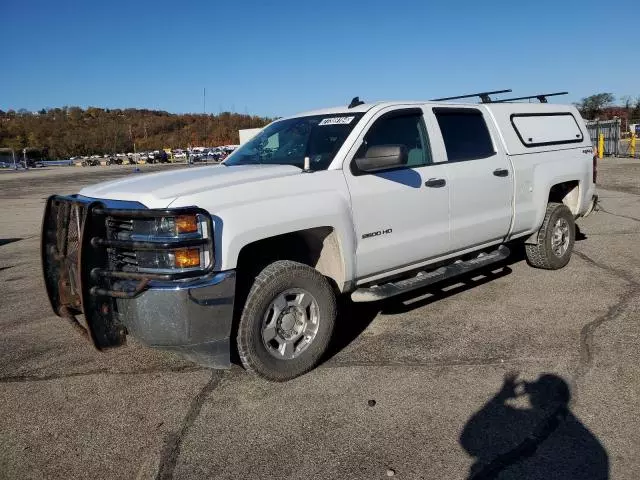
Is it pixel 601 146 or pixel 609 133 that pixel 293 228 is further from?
pixel 609 133

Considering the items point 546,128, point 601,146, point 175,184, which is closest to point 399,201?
point 175,184

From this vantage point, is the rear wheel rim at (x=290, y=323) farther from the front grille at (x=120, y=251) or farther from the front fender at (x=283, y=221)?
the front grille at (x=120, y=251)

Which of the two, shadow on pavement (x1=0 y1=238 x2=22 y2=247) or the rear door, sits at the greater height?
the rear door

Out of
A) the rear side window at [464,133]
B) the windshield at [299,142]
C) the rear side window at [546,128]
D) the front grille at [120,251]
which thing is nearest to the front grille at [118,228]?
the front grille at [120,251]

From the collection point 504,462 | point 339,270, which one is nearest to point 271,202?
point 339,270

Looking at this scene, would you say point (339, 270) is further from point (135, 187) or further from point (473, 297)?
point (473, 297)

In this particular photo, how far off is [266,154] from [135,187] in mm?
1454

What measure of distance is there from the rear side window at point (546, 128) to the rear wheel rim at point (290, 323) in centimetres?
325

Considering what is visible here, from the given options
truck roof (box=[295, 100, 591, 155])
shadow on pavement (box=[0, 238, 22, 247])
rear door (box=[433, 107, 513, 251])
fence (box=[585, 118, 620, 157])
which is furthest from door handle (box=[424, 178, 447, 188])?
fence (box=[585, 118, 620, 157])

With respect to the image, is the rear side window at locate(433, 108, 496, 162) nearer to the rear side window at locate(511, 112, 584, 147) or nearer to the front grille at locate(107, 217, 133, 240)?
the rear side window at locate(511, 112, 584, 147)

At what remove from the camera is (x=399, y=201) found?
437 centimetres

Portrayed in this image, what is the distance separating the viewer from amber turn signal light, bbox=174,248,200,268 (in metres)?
3.24

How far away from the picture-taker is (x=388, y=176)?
A: 432 centimetres

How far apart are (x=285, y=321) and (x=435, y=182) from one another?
1810 millimetres
